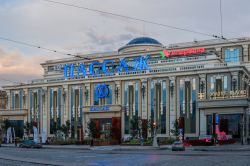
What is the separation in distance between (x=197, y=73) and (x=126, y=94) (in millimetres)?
18156

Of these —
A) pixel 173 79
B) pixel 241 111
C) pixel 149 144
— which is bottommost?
pixel 149 144

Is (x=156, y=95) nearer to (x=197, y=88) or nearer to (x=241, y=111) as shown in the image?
(x=197, y=88)

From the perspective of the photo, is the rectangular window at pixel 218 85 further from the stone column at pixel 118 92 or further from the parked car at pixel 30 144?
the parked car at pixel 30 144

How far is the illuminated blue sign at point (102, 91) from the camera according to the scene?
10831cm

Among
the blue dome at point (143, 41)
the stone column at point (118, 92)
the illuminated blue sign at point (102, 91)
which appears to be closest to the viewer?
the stone column at point (118, 92)

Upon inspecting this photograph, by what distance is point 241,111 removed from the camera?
8512 cm

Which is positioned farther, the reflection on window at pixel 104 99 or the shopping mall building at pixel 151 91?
the reflection on window at pixel 104 99

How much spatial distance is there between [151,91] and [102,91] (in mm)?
13333

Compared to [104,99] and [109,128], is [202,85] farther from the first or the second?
[104,99]

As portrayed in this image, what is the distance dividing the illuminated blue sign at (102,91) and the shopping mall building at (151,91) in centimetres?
21

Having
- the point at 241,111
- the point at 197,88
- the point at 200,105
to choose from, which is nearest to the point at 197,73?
the point at 197,88

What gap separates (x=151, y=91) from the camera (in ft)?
335

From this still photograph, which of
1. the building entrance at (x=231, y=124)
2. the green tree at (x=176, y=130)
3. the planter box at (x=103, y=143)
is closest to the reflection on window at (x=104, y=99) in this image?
the green tree at (x=176, y=130)

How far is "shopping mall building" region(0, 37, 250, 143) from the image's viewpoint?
9131 cm
